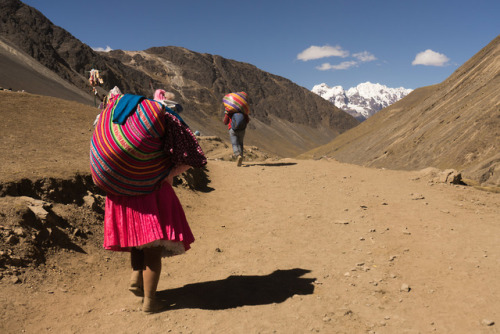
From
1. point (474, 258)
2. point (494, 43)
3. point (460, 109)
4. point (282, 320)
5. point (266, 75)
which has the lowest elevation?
point (282, 320)

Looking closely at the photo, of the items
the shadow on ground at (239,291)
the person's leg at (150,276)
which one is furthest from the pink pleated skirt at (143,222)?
the shadow on ground at (239,291)

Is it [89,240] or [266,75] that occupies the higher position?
[266,75]

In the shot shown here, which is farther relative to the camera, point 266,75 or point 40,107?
point 266,75

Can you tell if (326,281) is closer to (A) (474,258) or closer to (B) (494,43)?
(A) (474,258)

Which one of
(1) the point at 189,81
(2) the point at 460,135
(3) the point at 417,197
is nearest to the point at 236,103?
(3) the point at 417,197

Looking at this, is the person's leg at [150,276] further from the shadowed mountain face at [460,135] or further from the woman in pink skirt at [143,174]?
the shadowed mountain face at [460,135]

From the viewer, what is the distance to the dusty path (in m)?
3.31

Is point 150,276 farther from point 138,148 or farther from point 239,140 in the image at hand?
point 239,140

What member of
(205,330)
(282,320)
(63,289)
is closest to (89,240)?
(63,289)

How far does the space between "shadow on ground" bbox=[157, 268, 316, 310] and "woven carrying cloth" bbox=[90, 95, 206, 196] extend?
1.28m

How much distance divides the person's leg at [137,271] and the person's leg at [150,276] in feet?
0.39

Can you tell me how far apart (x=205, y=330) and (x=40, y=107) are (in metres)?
10.2

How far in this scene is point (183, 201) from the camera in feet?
24.0

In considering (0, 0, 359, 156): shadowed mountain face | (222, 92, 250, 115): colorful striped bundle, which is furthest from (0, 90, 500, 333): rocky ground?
(0, 0, 359, 156): shadowed mountain face
